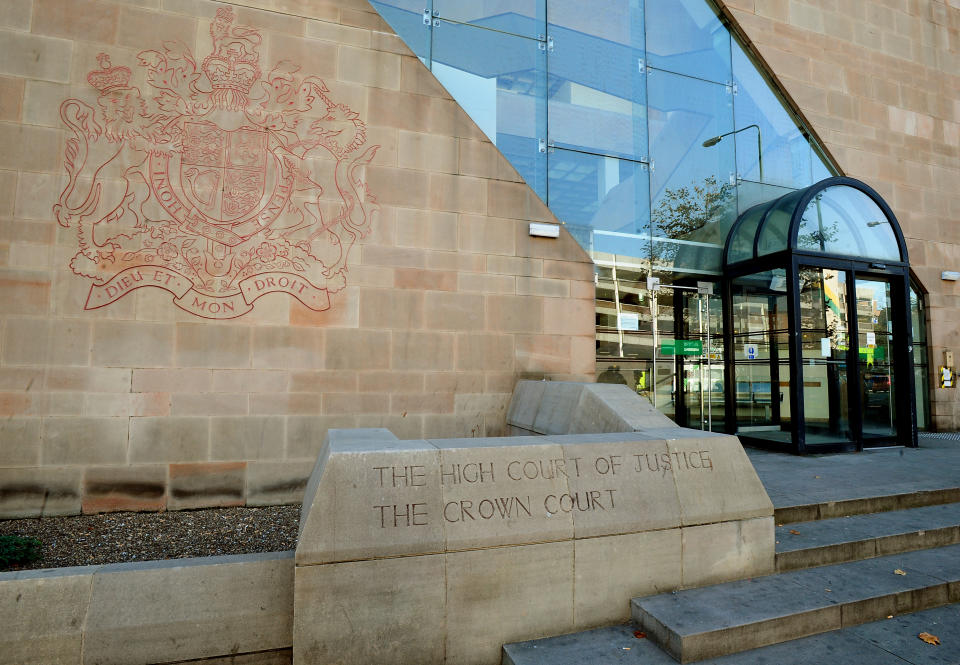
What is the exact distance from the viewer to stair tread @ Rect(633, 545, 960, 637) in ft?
11.4

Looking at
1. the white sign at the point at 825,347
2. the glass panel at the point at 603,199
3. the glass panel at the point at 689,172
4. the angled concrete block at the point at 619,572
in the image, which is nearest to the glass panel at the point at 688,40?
the glass panel at the point at 689,172

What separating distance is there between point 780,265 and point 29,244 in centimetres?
1057

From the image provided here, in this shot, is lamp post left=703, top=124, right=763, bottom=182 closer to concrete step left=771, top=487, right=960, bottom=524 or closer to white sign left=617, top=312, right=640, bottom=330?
white sign left=617, top=312, right=640, bottom=330

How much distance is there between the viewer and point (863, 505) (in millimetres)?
5512

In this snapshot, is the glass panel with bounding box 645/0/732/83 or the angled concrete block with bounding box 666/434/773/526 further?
the glass panel with bounding box 645/0/732/83

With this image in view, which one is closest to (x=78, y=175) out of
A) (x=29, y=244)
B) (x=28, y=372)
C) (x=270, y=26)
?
(x=29, y=244)

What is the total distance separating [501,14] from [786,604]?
8886 mm

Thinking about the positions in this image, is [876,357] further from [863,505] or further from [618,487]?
[618,487]

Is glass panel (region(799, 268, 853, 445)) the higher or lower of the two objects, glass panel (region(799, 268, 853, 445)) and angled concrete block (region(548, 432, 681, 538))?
the higher

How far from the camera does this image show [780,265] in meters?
9.05

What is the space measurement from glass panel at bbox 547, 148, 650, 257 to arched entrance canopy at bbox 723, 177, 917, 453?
2.10 m

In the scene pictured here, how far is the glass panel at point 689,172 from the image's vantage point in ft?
32.3

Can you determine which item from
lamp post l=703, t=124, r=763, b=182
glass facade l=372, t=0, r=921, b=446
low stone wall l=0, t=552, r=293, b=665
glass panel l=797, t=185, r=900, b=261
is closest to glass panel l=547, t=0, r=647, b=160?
glass facade l=372, t=0, r=921, b=446

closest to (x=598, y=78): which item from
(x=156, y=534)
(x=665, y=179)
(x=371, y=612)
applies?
(x=665, y=179)
